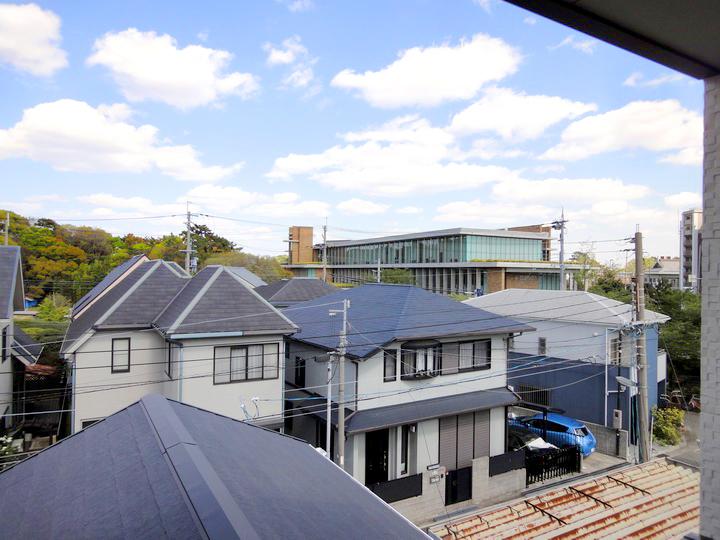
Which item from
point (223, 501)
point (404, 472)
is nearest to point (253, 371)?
point (404, 472)

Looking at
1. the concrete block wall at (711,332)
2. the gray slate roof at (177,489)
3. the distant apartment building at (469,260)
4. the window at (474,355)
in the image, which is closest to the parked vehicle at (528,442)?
the window at (474,355)

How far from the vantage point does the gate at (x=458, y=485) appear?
1249 centimetres

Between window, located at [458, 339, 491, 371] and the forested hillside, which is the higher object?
the forested hillside

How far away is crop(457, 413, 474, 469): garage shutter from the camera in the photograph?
13484mm

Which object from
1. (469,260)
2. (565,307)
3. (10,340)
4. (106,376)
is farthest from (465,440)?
(469,260)

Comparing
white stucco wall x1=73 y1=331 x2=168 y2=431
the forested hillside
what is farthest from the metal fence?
the forested hillside

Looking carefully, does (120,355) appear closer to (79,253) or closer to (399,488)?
(399,488)

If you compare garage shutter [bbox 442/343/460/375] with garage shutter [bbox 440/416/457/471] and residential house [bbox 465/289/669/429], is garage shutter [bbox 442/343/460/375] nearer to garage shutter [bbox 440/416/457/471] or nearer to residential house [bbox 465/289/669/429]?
garage shutter [bbox 440/416/457/471]

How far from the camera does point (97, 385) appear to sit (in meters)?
12.4

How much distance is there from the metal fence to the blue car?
2.93ft

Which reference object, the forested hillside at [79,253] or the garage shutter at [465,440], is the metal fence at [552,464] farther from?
the forested hillside at [79,253]

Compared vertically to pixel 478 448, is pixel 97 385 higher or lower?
higher

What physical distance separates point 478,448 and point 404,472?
2456 mm

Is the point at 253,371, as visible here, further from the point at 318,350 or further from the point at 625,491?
the point at 625,491
